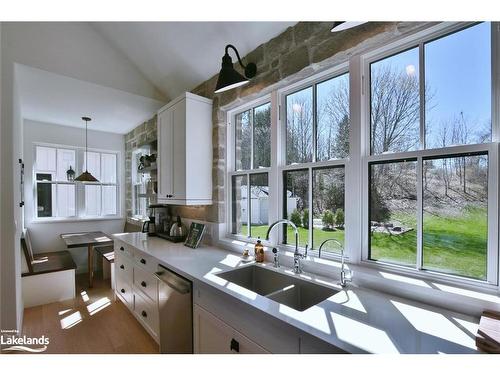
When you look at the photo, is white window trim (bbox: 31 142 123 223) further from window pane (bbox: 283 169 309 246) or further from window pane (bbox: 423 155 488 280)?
window pane (bbox: 423 155 488 280)

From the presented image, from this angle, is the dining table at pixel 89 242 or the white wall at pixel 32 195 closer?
the dining table at pixel 89 242

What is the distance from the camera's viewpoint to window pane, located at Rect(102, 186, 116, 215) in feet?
15.9

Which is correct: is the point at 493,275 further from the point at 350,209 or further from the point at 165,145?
the point at 165,145

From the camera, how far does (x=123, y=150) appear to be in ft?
16.4

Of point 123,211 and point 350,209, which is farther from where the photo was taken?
point 123,211

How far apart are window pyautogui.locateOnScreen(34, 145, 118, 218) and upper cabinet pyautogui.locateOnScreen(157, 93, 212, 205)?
9.09 ft

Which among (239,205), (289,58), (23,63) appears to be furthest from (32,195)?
(289,58)

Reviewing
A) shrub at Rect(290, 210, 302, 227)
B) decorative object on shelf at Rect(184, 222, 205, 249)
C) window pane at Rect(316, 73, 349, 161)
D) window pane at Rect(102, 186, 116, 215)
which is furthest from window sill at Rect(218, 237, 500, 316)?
window pane at Rect(102, 186, 116, 215)

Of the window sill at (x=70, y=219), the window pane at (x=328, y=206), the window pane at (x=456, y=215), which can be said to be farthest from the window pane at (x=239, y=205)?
the window sill at (x=70, y=219)

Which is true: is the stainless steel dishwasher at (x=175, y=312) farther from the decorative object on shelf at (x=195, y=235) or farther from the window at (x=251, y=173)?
the window at (x=251, y=173)

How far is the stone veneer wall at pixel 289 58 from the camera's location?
1.46 metres

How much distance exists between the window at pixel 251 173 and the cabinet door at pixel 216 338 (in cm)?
96

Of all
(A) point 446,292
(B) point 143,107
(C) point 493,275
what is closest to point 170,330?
(A) point 446,292

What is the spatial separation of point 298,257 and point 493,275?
1003 millimetres
